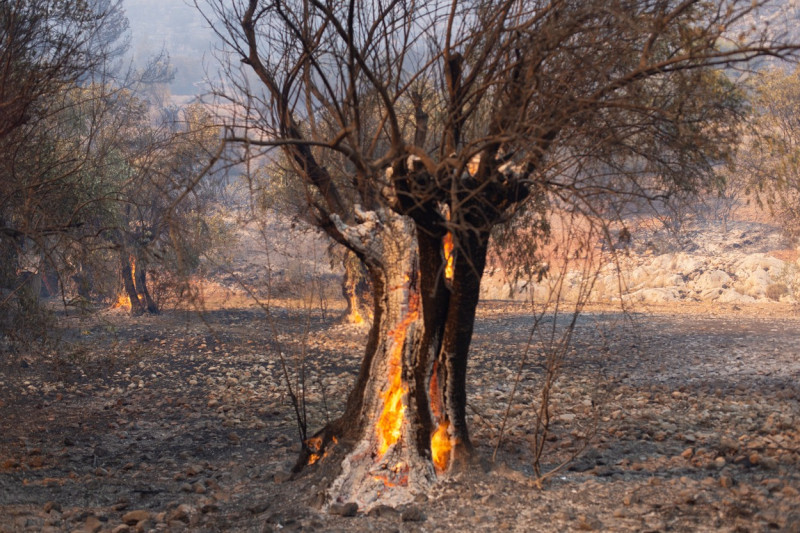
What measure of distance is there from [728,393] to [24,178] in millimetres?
11762

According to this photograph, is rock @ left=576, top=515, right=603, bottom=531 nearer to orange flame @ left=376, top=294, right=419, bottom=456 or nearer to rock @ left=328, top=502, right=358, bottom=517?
orange flame @ left=376, top=294, right=419, bottom=456

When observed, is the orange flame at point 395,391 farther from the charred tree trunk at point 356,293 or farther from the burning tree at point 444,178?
the charred tree trunk at point 356,293

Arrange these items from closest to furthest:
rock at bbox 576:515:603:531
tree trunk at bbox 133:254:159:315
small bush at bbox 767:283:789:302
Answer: rock at bbox 576:515:603:531, tree trunk at bbox 133:254:159:315, small bush at bbox 767:283:789:302

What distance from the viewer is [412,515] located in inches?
236

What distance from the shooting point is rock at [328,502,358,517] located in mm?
6148

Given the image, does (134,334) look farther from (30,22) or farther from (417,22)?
(417,22)

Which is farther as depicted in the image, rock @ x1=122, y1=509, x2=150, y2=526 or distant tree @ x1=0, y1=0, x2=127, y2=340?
distant tree @ x1=0, y1=0, x2=127, y2=340

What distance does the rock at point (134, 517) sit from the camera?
626cm

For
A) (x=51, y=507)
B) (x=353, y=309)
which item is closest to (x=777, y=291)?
(x=353, y=309)

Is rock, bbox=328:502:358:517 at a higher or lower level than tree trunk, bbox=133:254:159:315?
lower

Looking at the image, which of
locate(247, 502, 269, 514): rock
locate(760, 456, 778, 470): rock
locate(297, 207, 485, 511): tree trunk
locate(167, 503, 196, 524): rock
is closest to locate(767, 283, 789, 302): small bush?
locate(760, 456, 778, 470): rock

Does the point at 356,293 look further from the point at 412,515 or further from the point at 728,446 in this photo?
the point at 412,515

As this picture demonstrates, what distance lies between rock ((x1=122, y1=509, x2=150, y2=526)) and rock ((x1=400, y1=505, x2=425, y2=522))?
7.99 feet

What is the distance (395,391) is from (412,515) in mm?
1235
